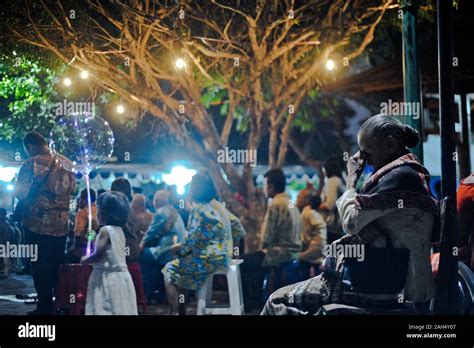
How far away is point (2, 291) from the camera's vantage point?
23.6 feet

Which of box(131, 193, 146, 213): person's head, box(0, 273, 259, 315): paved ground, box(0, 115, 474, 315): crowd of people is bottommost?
box(0, 273, 259, 315): paved ground

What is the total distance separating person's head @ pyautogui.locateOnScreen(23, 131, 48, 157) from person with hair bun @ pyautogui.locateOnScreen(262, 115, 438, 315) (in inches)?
140

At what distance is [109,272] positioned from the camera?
21.6 ft

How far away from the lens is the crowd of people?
5.12 meters

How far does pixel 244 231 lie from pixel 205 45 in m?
3.61

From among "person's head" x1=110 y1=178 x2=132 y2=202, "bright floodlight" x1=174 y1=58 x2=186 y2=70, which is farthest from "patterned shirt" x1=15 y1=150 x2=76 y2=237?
"bright floodlight" x1=174 y1=58 x2=186 y2=70

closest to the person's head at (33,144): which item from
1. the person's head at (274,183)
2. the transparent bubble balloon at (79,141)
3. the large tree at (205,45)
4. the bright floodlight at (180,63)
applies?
the transparent bubble balloon at (79,141)

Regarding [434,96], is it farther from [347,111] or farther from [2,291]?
[347,111]

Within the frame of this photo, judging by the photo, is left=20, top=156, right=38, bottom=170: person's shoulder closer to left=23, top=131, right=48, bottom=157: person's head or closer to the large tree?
left=23, top=131, right=48, bottom=157: person's head

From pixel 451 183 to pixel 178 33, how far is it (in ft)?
16.1

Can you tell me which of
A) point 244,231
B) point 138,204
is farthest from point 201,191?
point 138,204

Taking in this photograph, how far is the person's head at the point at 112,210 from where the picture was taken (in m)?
6.66

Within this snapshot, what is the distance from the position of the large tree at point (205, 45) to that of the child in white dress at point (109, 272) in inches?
126

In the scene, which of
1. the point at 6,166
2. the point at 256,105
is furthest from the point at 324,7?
the point at 6,166
